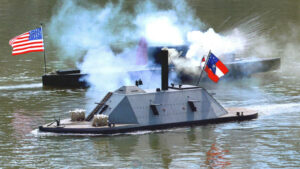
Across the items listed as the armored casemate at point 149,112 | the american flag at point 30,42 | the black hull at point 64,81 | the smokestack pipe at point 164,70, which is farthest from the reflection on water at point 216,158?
the black hull at point 64,81

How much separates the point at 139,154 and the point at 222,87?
3157 cm

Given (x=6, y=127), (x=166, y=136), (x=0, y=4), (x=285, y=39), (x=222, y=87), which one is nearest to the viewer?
(x=166, y=136)

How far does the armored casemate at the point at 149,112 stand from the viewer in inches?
1709

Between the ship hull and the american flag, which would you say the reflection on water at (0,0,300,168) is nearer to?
the ship hull

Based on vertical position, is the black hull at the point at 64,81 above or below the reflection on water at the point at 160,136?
above

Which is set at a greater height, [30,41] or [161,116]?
[30,41]

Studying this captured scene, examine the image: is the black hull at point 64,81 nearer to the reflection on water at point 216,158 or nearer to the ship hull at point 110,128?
the ship hull at point 110,128

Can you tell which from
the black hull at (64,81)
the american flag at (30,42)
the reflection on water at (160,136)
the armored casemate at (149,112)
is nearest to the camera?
the reflection on water at (160,136)

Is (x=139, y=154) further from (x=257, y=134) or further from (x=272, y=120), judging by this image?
(x=272, y=120)

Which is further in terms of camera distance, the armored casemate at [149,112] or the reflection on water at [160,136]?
the armored casemate at [149,112]

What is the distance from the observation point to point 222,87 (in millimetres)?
69562

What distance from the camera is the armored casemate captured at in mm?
43406

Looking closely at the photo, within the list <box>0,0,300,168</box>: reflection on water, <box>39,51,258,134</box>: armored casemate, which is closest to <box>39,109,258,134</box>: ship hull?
<box>39,51,258,134</box>: armored casemate

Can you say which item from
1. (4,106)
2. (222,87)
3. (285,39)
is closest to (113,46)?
(285,39)
